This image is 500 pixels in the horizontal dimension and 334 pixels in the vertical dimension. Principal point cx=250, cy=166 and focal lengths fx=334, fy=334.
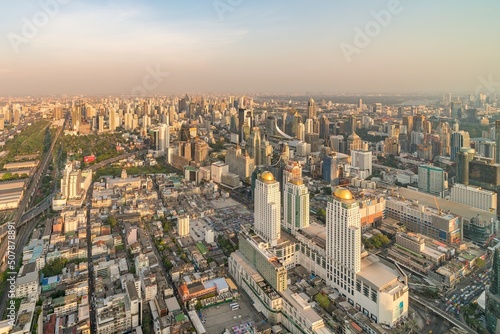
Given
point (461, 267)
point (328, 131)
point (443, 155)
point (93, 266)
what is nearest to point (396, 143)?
point (443, 155)

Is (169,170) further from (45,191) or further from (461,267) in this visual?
(461,267)

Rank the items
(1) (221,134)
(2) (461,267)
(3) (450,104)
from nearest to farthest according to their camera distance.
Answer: (2) (461,267) → (3) (450,104) → (1) (221,134)

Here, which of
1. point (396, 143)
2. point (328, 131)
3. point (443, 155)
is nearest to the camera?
point (443, 155)

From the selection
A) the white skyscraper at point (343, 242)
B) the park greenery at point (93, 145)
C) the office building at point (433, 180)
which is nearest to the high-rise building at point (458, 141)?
the office building at point (433, 180)

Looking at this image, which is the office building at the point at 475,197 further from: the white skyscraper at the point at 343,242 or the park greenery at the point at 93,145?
the park greenery at the point at 93,145

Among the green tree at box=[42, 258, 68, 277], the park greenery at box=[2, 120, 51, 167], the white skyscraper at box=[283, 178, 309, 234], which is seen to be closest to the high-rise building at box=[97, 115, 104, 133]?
the park greenery at box=[2, 120, 51, 167]

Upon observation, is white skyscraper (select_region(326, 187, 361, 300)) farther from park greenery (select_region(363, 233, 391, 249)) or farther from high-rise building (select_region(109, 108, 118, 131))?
high-rise building (select_region(109, 108, 118, 131))

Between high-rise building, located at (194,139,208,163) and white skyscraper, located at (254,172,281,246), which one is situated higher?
high-rise building, located at (194,139,208,163)
